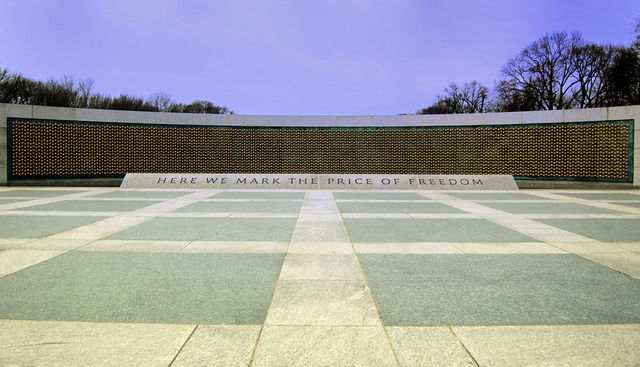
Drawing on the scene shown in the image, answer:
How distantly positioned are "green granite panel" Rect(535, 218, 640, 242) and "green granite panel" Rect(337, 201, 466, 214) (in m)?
2.23

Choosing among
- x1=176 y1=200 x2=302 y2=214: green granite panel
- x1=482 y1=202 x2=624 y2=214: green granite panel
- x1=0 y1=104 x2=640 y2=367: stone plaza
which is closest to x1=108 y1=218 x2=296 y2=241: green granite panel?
x1=0 y1=104 x2=640 y2=367: stone plaza

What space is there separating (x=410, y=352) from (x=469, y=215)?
21.1ft

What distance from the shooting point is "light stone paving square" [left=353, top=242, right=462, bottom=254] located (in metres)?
Result: 4.66

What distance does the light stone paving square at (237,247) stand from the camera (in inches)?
185

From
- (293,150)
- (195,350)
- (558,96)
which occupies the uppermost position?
(558,96)

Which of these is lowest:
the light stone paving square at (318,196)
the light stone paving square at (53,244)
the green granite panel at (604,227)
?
the light stone paving square at (53,244)

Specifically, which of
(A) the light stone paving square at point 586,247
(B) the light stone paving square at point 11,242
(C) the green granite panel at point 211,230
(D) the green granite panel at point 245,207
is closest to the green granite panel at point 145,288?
(C) the green granite panel at point 211,230

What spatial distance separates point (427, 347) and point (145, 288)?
9.33 feet

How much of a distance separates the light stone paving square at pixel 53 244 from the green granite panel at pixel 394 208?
566 centimetres

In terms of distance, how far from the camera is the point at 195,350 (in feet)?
7.29

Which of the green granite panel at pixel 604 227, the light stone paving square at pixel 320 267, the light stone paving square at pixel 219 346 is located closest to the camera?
the light stone paving square at pixel 219 346

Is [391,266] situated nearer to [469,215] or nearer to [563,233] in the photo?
[563,233]

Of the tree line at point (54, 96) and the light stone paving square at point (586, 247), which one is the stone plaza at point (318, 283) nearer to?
the light stone paving square at point (586, 247)

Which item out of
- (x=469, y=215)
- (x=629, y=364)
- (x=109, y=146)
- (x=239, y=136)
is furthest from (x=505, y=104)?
(x=629, y=364)
